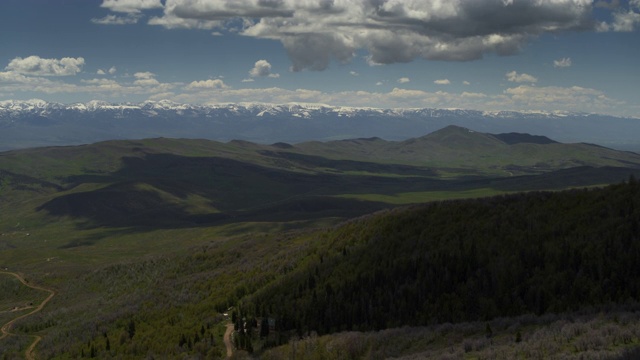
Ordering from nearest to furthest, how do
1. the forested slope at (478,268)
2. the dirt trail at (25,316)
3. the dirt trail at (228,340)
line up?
1. the forested slope at (478,268)
2. the dirt trail at (228,340)
3. the dirt trail at (25,316)

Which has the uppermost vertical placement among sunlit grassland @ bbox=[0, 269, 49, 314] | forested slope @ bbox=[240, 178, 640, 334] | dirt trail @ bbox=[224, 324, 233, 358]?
forested slope @ bbox=[240, 178, 640, 334]

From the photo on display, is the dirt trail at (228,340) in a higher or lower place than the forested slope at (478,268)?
lower

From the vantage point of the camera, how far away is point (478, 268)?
79.7 meters

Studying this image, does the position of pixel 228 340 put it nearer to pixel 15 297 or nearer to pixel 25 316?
pixel 25 316

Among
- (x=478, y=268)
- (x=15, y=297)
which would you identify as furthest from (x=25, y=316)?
(x=478, y=268)

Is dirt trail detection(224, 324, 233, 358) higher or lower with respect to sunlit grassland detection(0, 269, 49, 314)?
higher

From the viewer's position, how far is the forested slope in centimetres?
6850

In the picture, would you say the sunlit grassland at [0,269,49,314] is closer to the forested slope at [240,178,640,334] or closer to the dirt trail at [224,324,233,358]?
the dirt trail at [224,324,233,358]

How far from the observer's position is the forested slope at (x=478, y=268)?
225ft

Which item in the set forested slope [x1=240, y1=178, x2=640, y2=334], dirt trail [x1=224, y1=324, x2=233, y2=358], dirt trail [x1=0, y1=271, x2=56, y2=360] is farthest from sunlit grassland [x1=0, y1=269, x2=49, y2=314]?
forested slope [x1=240, y1=178, x2=640, y2=334]

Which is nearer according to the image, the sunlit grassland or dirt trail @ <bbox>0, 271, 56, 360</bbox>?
dirt trail @ <bbox>0, 271, 56, 360</bbox>

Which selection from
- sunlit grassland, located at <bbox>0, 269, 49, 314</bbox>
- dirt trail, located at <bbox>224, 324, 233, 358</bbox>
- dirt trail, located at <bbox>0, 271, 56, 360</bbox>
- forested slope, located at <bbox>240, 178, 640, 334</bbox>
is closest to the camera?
forested slope, located at <bbox>240, 178, 640, 334</bbox>

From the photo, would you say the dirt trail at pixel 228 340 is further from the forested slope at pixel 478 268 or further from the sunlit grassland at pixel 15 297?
the sunlit grassland at pixel 15 297

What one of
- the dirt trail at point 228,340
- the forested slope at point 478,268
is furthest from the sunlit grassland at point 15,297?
the forested slope at point 478,268
